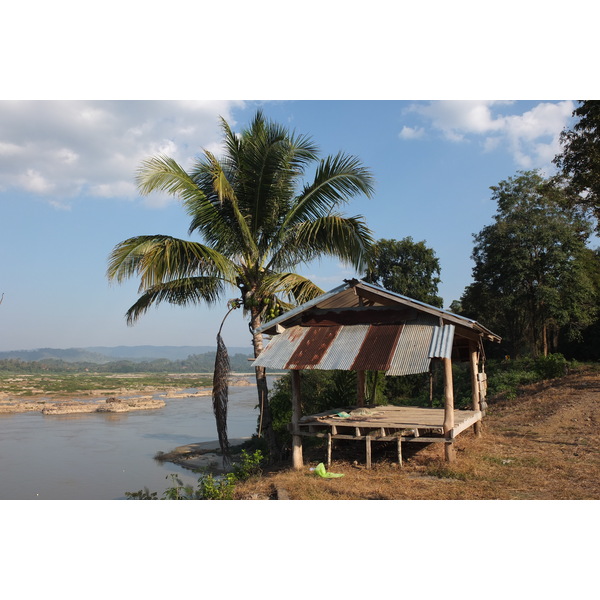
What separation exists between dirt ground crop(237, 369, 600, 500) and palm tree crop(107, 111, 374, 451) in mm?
3012

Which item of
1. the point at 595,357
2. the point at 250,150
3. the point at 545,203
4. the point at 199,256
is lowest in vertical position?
the point at 595,357

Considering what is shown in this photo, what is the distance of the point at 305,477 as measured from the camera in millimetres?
7594

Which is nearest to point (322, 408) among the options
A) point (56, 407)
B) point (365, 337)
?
point (365, 337)

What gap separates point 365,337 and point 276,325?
1645 mm

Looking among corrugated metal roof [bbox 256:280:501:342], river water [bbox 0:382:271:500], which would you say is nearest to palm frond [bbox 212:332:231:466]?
corrugated metal roof [bbox 256:280:501:342]

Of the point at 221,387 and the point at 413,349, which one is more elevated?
the point at 413,349

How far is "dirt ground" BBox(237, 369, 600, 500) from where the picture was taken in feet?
20.7

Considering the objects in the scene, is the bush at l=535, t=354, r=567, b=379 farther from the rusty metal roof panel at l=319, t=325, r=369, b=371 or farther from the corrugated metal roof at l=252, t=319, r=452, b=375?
the rusty metal roof panel at l=319, t=325, r=369, b=371

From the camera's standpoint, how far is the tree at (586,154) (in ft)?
38.4

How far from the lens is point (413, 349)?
24.7 ft

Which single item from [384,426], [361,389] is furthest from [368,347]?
[361,389]

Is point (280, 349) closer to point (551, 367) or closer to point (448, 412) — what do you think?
point (448, 412)

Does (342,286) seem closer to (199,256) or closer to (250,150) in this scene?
(199,256)

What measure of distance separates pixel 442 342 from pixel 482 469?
75.6 inches
